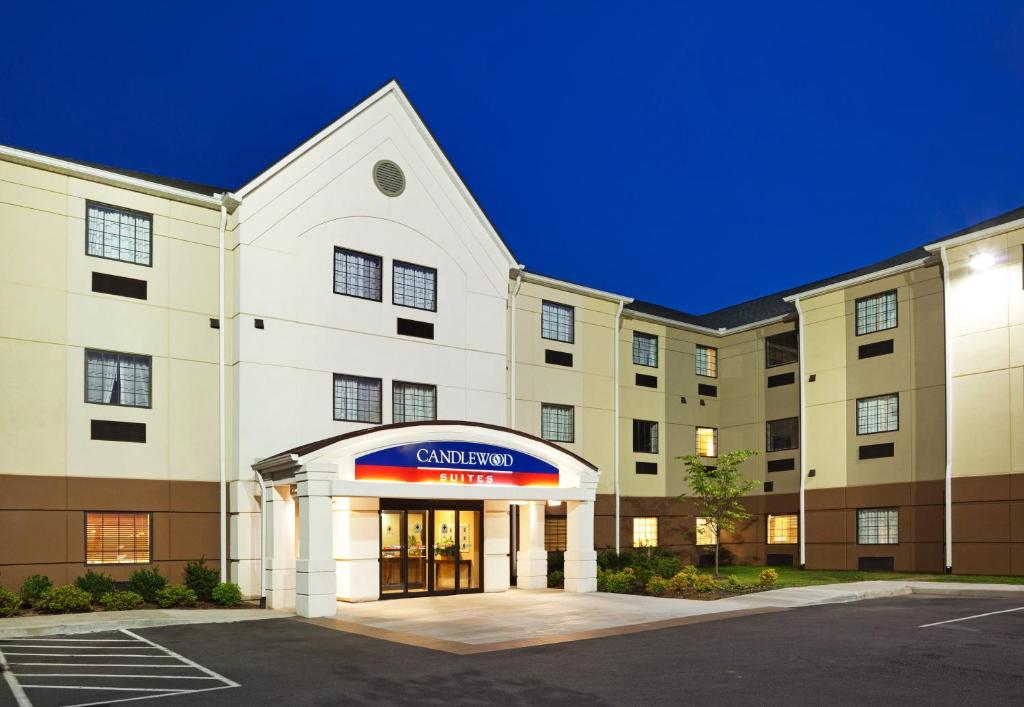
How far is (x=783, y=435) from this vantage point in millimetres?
35656

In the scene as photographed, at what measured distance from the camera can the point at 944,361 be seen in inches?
1164

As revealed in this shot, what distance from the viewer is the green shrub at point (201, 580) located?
21.4 meters

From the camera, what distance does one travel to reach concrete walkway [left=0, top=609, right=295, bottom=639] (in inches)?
677

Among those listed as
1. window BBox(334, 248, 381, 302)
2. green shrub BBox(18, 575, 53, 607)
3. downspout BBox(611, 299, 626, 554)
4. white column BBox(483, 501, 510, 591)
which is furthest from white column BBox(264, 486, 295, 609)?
downspout BBox(611, 299, 626, 554)

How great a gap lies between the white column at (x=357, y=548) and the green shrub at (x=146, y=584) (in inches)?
175

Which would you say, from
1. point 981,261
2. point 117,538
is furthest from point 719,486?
point 117,538

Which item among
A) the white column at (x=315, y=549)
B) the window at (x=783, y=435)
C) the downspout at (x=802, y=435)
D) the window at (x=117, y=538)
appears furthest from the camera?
the window at (x=783, y=435)

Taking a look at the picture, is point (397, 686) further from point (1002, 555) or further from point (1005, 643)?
point (1002, 555)

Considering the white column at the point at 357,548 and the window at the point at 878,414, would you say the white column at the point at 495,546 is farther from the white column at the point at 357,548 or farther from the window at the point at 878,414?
the window at the point at 878,414

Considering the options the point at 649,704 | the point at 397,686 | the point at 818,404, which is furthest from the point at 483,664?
the point at 818,404

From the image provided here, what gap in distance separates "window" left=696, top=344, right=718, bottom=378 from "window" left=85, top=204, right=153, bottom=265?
22.9 metres

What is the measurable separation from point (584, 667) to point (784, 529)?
2395cm

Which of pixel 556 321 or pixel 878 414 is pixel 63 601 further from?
pixel 878 414

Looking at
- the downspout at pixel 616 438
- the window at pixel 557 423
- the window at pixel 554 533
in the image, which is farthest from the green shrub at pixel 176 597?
the downspout at pixel 616 438
